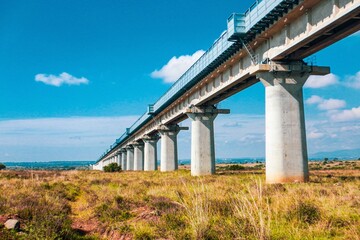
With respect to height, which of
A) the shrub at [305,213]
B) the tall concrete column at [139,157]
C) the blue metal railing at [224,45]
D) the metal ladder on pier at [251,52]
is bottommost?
the shrub at [305,213]

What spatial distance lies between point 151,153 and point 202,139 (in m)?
28.9

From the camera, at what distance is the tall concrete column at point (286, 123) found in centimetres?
1883

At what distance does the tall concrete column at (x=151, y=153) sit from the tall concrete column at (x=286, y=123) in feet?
134

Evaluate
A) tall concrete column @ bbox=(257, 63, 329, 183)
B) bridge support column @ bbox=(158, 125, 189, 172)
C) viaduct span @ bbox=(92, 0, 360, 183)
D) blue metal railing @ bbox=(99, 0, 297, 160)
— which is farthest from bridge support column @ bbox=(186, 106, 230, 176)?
bridge support column @ bbox=(158, 125, 189, 172)

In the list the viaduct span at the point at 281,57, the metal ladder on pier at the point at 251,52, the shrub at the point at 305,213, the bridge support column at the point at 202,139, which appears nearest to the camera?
the shrub at the point at 305,213

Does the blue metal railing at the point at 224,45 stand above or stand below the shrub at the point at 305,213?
above

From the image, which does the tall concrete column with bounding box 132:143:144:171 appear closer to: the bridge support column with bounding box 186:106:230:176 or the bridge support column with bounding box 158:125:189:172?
the bridge support column with bounding box 158:125:189:172

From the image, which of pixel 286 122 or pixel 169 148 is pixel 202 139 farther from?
pixel 169 148

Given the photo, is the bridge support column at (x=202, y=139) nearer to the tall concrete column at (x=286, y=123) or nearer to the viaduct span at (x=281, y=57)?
the viaduct span at (x=281, y=57)

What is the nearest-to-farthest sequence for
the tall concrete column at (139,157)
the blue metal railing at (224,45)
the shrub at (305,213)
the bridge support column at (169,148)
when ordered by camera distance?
the shrub at (305,213), the blue metal railing at (224,45), the bridge support column at (169,148), the tall concrete column at (139,157)

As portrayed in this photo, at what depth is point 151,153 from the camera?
198 feet

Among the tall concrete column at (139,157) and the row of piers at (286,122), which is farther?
the tall concrete column at (139,157)

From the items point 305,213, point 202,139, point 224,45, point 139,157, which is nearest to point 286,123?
point 224,45

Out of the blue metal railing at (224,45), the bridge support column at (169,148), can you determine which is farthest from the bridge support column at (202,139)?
the bridge support column at (169,148)
